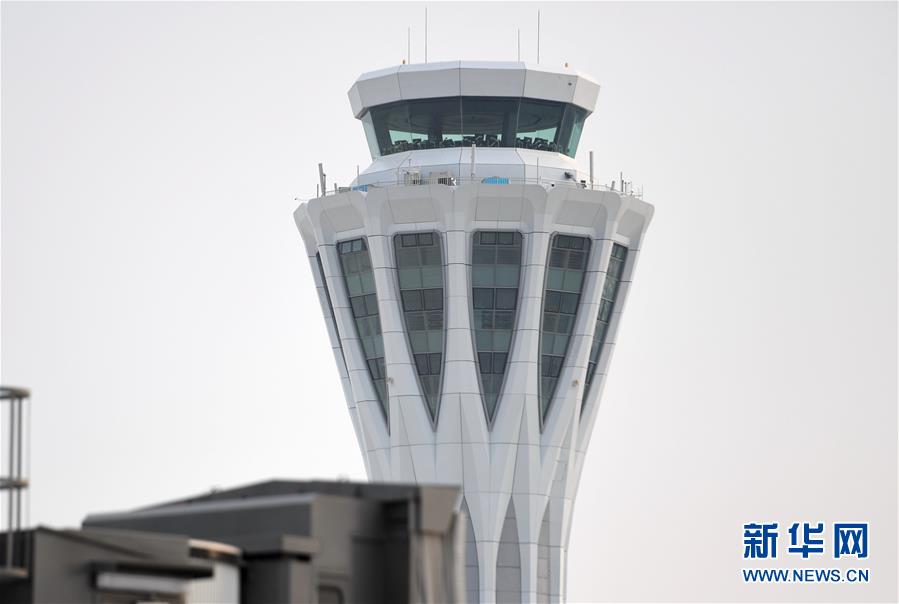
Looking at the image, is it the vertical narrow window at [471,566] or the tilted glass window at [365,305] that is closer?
the vertical narrow window at [471,566]

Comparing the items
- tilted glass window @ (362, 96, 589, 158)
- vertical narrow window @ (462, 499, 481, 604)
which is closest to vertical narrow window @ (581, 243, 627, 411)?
tilted glass window @ (362, 96, 589, 158)

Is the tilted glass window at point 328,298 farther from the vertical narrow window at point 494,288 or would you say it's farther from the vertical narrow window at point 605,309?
the vertical narrow window at point 605,309

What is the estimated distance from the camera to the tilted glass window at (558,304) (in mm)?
115000

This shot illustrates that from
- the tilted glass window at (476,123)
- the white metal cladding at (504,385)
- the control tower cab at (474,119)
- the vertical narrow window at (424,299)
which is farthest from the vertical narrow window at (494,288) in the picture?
the tilted glass window at (476,123)

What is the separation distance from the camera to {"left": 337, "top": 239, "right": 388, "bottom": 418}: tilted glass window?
381ft

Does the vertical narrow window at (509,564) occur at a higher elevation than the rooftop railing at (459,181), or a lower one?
lower

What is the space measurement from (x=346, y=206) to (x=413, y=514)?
200ft

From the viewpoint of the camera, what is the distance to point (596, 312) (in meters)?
116

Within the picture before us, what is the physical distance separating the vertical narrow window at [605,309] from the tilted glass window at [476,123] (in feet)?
22.3

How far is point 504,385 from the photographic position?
11425 centimetres

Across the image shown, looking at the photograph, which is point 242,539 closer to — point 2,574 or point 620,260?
point 2,574

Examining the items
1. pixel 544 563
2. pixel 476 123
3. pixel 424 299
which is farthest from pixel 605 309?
pixel 544 563

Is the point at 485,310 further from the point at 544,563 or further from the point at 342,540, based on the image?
the point at 342,540

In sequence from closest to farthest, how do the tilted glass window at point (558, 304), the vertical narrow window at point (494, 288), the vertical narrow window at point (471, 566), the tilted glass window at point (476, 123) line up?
the vertical narrow window at point (471, 566) → the vertical narrow window at point (494, 288) → the tilted glass window at point (558, 304) → the tilted glass window at point (476, 123)
